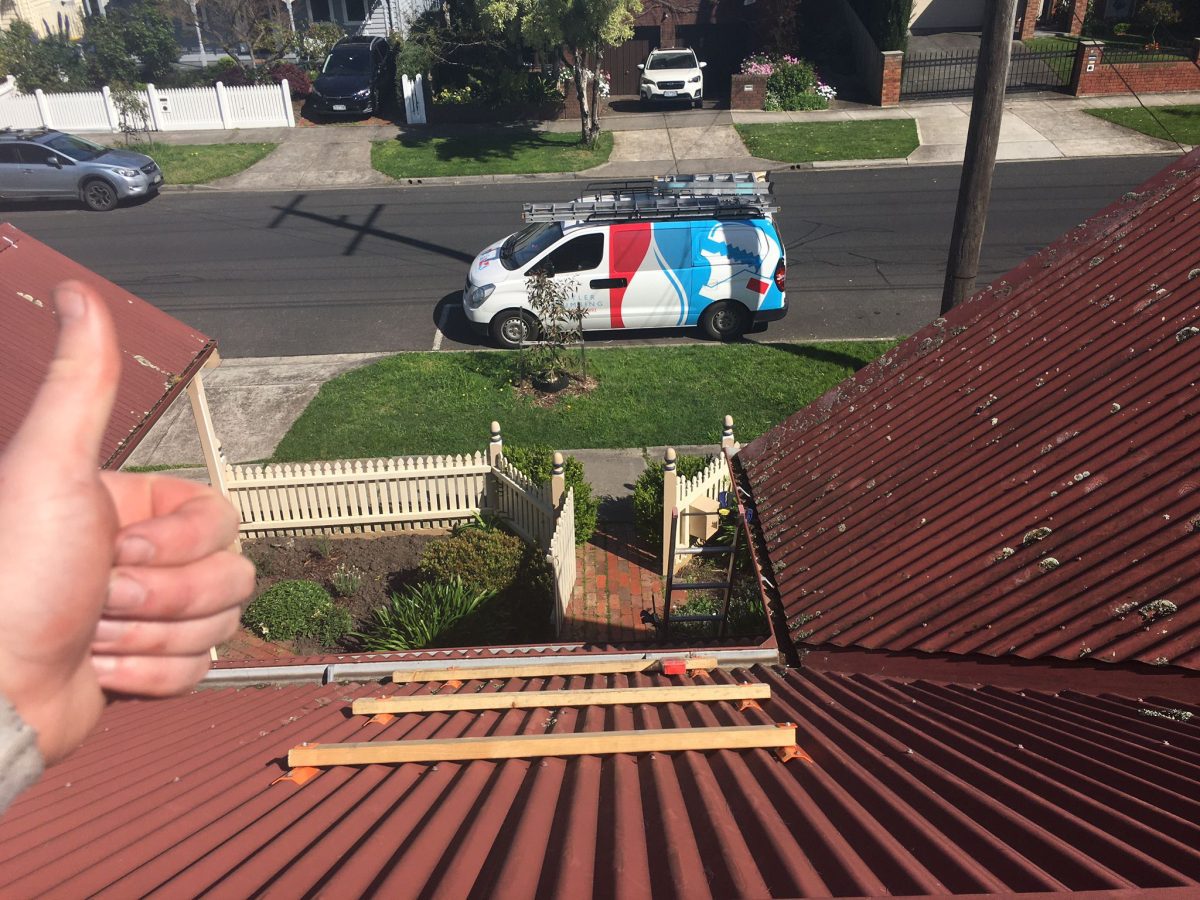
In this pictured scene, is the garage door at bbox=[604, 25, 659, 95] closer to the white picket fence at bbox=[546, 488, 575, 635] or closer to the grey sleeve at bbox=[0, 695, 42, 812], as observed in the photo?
the white picket fence at bbox=[546, 488, 575, 635]

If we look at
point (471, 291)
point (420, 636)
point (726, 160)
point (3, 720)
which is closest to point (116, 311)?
point (420, 636)

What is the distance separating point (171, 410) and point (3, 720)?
44.5 feet

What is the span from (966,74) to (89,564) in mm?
30164

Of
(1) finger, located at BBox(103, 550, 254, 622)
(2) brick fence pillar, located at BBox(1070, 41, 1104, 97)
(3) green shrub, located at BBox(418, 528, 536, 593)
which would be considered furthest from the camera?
(2) brick fence pillar, located at BBox(1070, 41, 1104, 97)

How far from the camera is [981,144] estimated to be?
1090 cm

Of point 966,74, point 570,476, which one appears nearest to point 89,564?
point 570,476

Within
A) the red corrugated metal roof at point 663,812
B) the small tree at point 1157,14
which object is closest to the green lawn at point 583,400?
the red corrugated metal roof at point 663,812

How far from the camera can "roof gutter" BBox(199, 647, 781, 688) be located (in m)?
5.38

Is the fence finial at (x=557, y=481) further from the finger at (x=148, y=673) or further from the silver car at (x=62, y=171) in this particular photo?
the silver car at (x=62, y=171)

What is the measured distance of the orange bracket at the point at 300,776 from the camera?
353 centimetres

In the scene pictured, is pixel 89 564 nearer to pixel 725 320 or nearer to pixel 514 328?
pixel 514 328

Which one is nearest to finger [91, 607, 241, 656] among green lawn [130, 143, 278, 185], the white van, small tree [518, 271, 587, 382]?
small tree [518, 271, 587, 382]

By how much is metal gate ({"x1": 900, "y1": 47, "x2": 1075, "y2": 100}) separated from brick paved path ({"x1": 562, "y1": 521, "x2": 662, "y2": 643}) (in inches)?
849

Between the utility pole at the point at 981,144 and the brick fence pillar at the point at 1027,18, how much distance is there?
22.0 meters
